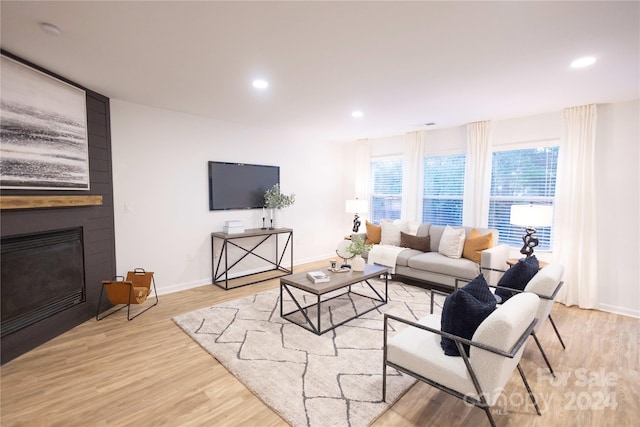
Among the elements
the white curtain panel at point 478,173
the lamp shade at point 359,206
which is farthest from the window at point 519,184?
the lamp shade at point 359,206

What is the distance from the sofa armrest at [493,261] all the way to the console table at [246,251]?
112 inches

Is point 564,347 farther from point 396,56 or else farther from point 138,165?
point 138,165

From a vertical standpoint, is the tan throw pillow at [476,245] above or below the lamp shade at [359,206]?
below

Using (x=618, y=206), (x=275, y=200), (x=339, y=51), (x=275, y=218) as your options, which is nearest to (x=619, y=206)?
(x=618, y=206)

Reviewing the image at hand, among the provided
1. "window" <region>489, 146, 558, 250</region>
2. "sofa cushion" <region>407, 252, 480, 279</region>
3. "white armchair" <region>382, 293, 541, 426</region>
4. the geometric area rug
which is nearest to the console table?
the geometric area rug

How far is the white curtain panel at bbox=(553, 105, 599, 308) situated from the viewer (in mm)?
3676

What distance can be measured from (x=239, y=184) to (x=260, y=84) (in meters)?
2.11

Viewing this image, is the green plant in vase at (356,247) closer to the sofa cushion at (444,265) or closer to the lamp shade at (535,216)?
the sofa cushion at (444,265)

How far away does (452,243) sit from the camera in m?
4.29

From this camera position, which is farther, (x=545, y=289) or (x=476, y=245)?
(x=476, y=245)

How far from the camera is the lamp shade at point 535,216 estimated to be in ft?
11.3

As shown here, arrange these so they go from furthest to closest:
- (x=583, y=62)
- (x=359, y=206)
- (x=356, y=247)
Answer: (x=359, y=206) → (x=356, y=247) → (x=583, y=62)

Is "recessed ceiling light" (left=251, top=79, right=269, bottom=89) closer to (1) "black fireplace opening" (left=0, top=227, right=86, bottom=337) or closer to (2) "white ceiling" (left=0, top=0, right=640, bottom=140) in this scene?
(2) "white ceiling" (left=0, top=0, right=640, bottom=140)

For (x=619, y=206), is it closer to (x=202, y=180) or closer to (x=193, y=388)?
(x=193, y=388)
